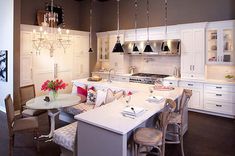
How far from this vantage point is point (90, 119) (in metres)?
2.38

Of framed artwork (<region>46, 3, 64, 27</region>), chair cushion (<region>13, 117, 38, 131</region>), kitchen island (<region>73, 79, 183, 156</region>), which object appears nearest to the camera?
kitchen island (<region>73, 79, 183, 156</region>)

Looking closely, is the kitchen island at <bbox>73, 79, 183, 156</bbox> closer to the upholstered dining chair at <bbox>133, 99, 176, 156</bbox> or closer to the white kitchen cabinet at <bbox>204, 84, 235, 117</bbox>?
the upholstered dining chair at <bbox>133, 99, 176, 156</bbox>

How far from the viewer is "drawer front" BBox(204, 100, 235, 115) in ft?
16.4

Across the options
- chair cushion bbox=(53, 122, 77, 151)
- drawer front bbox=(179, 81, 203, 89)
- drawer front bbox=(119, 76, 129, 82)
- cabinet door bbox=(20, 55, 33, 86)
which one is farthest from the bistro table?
drawer front bbox=(179, 81, 203, 89)

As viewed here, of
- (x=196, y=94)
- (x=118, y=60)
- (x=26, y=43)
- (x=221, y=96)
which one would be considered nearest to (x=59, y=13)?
(x=26, y=43)

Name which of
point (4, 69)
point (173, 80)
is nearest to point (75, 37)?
point (4, 69)

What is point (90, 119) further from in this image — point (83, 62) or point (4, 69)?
point (83, 62)

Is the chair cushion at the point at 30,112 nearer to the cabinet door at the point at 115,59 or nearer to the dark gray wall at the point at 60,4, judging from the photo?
the dark gray wall at the point at 60,4

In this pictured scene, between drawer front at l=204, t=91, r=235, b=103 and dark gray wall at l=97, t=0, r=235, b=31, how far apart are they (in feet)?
7.25

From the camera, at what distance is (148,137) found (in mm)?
2428

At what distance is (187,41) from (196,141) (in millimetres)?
3131

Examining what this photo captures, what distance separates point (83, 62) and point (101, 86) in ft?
9.95

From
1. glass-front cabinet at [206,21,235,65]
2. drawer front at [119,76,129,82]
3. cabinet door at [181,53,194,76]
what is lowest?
drawer front at [119,76,129,82]

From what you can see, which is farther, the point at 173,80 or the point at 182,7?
the point at 182,7
